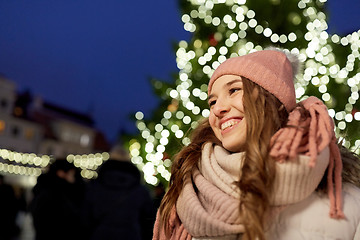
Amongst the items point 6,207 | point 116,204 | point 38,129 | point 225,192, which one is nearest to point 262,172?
point 225,192

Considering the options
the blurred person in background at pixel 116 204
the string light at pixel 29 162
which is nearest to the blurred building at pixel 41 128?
the string light at pixel 29 162

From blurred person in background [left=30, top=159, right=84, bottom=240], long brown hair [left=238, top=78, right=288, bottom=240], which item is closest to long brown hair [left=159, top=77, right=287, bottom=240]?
long brown hair [left=238, top=78, right=288, bottom=240]

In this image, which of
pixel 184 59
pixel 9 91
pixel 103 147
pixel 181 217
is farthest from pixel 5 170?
pixel 181 217

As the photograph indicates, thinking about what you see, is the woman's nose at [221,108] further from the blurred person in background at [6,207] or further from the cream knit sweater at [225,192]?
the blurred person in background at [6,207]

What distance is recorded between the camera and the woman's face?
1780 millimetres

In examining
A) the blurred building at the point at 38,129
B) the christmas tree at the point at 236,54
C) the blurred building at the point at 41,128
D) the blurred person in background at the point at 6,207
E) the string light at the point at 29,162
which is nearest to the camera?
the christmas tree at the point at 236,54

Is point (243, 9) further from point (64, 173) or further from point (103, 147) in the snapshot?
point (103, 147)

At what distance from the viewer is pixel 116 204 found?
14.5 ft

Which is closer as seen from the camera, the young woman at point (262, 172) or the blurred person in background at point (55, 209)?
the young woman at point (262, 172)

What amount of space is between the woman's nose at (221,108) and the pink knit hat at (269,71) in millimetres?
143

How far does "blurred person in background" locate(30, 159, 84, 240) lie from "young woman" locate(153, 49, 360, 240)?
294 centimetres

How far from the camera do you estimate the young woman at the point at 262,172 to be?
1533mm

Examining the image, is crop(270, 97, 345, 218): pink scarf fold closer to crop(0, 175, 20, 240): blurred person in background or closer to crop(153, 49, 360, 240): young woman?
crop(153, 49, 360, 240): young woman

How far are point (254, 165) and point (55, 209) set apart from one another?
12.0 ft
